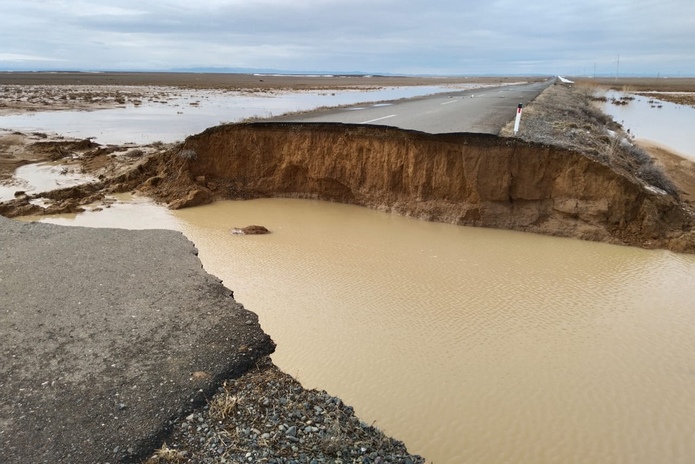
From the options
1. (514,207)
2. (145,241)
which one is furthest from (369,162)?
(145,241)

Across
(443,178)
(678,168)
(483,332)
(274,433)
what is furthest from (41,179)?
(678,168)

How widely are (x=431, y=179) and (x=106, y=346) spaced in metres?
9.01

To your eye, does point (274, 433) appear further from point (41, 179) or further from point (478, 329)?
point (41, 179)

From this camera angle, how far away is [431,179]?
12203 mm

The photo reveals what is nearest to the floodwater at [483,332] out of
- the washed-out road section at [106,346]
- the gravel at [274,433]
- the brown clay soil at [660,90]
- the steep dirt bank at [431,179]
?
the steep dirt bank at [431,179]

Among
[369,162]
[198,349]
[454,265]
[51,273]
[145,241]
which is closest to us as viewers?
[198,349]

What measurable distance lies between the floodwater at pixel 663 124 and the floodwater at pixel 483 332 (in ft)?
45.7

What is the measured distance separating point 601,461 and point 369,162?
9.70 metres

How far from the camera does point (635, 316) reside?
732cm

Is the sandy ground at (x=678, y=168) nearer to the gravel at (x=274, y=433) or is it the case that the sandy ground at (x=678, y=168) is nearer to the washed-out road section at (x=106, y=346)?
the gravel at (x=274, y=433)

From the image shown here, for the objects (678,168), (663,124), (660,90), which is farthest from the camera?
(660,90)

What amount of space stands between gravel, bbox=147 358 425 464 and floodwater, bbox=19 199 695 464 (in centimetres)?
99

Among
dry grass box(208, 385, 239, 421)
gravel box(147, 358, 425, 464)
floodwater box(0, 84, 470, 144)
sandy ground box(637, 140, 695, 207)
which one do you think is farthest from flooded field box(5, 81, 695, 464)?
floodwater box(0, 84, 470, 144)

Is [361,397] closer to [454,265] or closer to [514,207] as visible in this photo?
[454,265]
